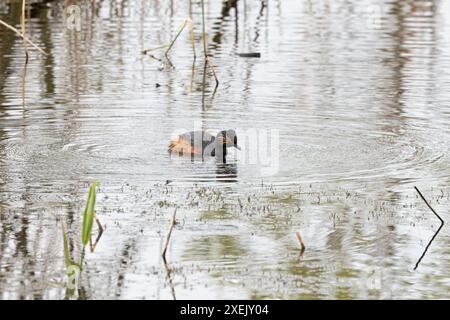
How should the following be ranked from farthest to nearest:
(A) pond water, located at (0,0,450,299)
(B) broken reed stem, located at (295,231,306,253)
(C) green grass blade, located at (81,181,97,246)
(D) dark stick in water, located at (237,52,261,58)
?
(D) dark stick in water, located at (237,52,261,58)
(B) broken reed stem, located at (295,231,306,253)
(A) pond water, located at (0,0,450,299)
(C) green grass blade, located at (81,181,97,246)

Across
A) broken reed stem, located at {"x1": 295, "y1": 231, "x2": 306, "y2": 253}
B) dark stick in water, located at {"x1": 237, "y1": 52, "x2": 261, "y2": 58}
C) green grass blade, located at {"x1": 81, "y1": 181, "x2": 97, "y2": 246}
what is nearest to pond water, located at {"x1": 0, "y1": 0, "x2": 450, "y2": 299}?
broken reed stem, located at {"x1": 295, "y1": 231, "x2": 306, "y2": 253}

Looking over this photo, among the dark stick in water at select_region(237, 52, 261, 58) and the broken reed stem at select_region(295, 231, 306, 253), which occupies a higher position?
the dark stick in water at select_region(237, 52, 261, 58)

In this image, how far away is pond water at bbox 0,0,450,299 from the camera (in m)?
7.20

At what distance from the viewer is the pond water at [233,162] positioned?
23.6ft

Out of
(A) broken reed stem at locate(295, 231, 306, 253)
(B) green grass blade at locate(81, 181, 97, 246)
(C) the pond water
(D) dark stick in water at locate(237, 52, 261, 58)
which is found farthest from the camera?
(D) dark stick in water at locate(237, 52, 261, 58)

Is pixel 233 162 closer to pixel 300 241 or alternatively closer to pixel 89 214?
pixel 300 241

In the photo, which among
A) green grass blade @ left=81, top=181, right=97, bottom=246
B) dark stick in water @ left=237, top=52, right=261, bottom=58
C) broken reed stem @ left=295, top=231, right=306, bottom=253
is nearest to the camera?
green grass blade @ left=81, top=181, right=97, bottom=246

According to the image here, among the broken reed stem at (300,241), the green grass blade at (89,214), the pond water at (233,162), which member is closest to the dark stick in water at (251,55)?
the pond water at (233,162)

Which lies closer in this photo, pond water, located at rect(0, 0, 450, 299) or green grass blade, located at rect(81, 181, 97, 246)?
green grass blade, located at rect(81, 181, 97, 246)

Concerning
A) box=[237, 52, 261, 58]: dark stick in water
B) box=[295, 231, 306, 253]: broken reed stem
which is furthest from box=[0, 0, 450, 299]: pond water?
box=[237, 52, 261, 58]: dark stick in water

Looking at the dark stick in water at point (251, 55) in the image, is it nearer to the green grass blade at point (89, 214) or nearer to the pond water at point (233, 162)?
the pond water at point (233, 162)

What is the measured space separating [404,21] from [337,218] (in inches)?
506

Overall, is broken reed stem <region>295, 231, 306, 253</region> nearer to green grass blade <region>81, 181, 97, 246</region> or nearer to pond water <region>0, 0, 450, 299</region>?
pond water <region>0, 0, 450, 299</region>

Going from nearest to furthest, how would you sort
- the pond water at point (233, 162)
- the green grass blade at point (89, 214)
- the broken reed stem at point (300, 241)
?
1. the green grass blade at point (89, 214)
2. the pond water at point (233, 162)
3. the broken reed stem at point (300, 241)
